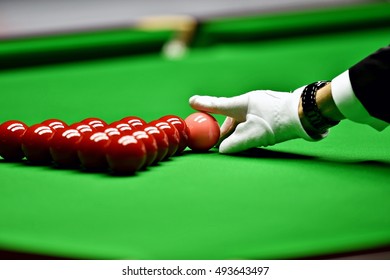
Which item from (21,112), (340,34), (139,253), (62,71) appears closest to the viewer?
(139,253)

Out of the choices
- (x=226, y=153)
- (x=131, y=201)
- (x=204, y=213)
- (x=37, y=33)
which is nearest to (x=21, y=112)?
(x=37, y=33)

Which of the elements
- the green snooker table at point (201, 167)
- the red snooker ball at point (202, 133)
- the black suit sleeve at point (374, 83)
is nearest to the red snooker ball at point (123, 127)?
the green snooker table at point (201, 167)

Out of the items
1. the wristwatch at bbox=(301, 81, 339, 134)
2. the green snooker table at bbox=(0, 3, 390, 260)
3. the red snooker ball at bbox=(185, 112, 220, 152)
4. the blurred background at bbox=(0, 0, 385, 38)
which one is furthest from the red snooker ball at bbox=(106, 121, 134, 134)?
the blurred background at bbox=(0, 0, 385, 38)

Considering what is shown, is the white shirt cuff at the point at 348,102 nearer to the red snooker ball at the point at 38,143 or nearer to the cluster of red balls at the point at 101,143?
the cluster of red balls at the point at 101,143

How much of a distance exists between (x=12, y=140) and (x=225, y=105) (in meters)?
0.61

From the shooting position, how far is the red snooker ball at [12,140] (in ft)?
6.24

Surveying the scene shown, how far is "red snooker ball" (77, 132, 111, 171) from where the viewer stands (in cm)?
168

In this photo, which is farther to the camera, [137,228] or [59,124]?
[59,124]

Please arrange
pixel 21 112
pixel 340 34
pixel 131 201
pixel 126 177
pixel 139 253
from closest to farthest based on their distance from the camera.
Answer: pixel 139 253
pixel 131 201
pixel 126 177
pixel 21 112
pixel 340 34

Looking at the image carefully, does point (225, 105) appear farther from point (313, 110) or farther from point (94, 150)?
point (94, 150)

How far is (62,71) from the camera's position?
8.90 ft

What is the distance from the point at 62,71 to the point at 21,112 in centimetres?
33
